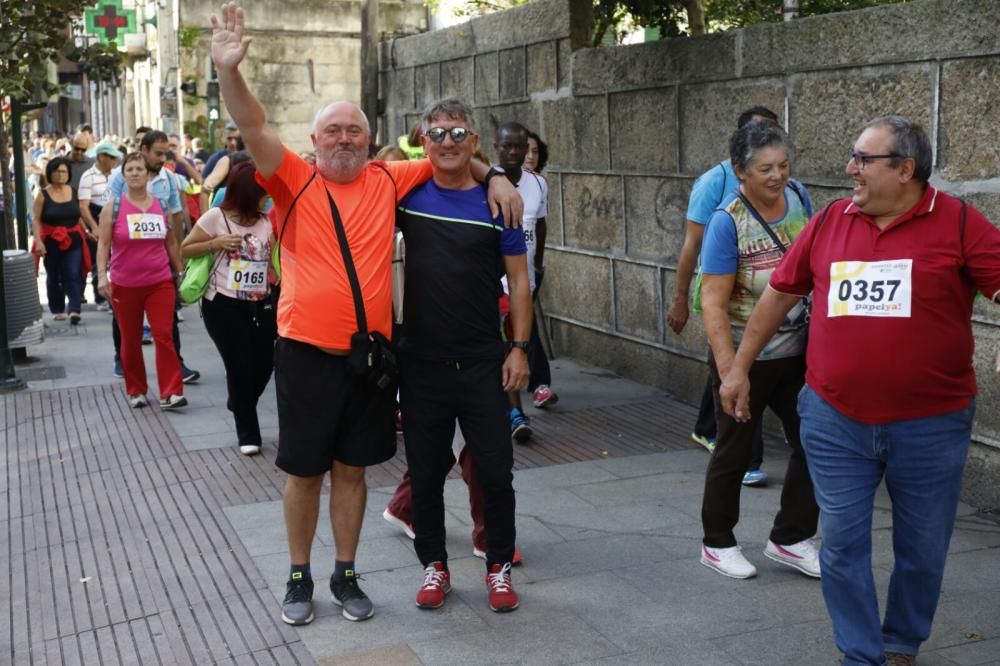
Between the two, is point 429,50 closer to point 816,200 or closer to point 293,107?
point 816,200

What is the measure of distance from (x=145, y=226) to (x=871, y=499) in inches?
240

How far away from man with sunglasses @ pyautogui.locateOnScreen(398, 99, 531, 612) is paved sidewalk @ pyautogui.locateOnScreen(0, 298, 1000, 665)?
1.17 ft

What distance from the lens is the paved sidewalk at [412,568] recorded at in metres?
4.67

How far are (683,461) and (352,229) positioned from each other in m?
3.12

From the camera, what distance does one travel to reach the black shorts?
4.75 metres

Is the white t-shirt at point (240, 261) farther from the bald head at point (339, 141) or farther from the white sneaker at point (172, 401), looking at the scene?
the bald head at point (339, 141)

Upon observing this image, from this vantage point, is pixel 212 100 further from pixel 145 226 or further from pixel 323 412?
pixel 323 412

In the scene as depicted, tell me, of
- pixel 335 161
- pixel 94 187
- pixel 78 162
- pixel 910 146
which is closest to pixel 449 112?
pixel 335 161

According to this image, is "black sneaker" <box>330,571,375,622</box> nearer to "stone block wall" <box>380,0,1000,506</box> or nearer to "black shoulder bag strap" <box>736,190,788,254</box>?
"black shoulder bag strap" <box>736,190,788,254</box>

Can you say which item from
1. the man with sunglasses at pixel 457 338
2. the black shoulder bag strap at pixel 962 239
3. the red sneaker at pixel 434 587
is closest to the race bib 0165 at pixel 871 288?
the black shoulder bag strap at pixel 962 239

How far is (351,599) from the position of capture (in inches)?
194

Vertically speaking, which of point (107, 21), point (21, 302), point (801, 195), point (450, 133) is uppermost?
point (107, 21)

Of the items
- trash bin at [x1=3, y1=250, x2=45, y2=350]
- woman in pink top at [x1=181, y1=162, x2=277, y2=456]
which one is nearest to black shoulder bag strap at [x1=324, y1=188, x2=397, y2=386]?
woman in pink top at [x1=181, y1=162, x2=277, y2=456]

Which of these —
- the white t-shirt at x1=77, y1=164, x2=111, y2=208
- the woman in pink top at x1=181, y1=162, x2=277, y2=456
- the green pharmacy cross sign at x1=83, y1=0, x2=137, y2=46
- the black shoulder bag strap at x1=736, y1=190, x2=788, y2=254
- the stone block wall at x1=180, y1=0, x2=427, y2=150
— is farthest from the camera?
the stone block wall at x1=180, y1=0, x2=427, y2=150
